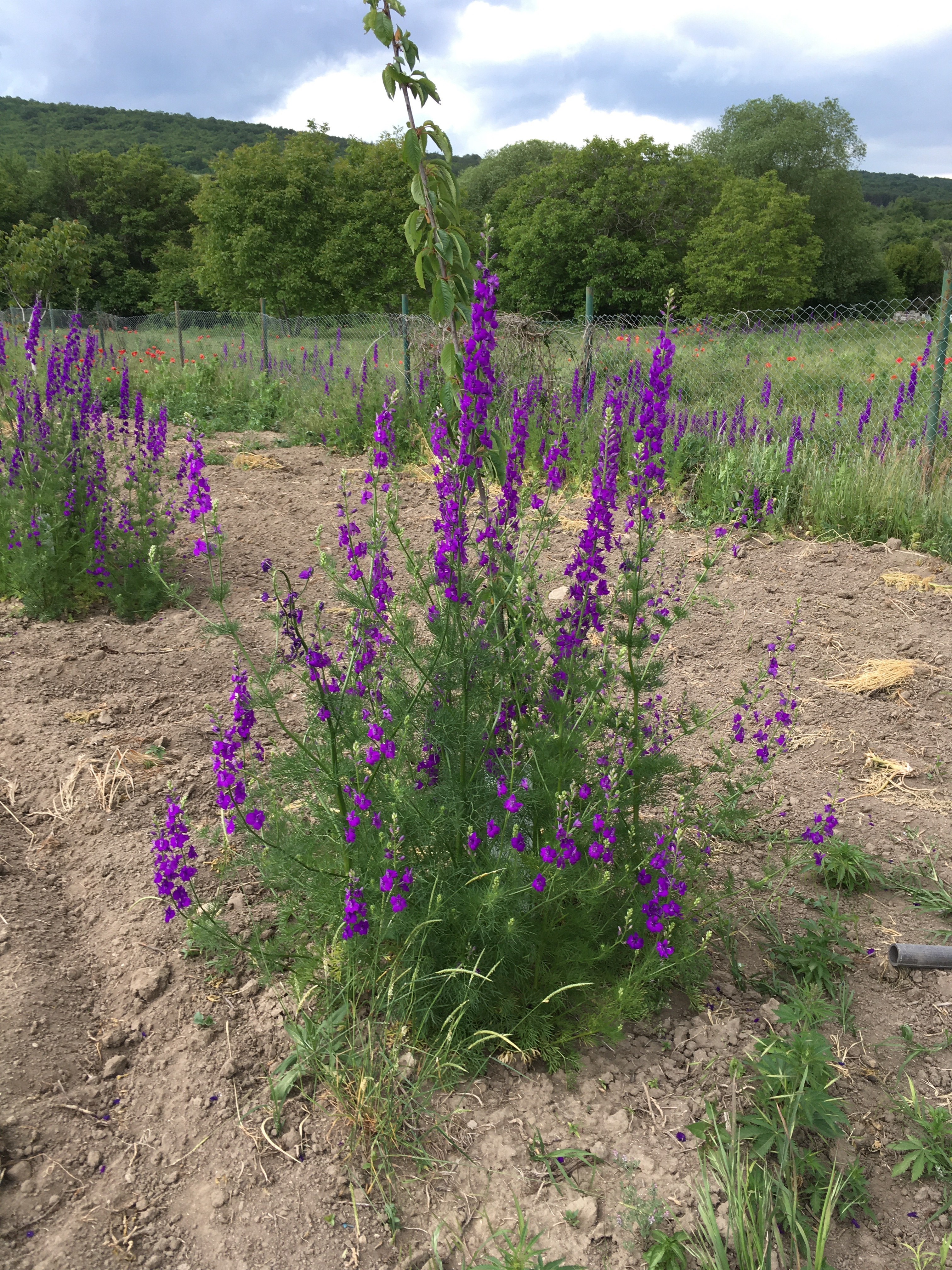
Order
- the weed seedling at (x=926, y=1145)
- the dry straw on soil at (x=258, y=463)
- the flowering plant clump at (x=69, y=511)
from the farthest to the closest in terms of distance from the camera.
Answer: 1. the dry straw on soil at (x=258, y=463)
2. the flowering plant clump at (x=69, y=511)
3. the weed seedling at (x=926, y=1145)

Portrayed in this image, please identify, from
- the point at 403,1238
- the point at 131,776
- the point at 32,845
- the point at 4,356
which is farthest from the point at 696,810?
the point at 4,356

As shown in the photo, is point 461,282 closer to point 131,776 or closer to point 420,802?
point 420,802

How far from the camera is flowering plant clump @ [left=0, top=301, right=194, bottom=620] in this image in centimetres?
470

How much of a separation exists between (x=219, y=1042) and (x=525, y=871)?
0.98 metres

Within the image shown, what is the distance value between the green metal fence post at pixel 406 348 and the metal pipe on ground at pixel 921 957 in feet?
27.9

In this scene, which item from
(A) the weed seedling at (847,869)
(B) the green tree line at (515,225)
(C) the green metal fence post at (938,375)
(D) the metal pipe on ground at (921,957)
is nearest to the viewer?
(D) the metal pipe on ground at (921,957)

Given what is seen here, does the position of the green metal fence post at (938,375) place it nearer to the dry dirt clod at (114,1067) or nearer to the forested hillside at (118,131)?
the dry dirt clod at (114,1067)

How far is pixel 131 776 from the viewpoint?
10.4ft

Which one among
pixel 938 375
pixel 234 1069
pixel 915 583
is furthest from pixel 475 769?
pixel 938 375

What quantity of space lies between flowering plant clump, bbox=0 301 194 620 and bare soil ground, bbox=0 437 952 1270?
93 centimetres

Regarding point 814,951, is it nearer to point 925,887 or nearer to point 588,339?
point 925,887

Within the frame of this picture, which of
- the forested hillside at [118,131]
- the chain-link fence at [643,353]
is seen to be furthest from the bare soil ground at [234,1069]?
the forested hillside at [118,131]

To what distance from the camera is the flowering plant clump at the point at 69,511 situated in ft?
15.4

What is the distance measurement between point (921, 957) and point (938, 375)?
5568 mm
